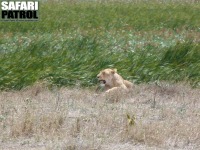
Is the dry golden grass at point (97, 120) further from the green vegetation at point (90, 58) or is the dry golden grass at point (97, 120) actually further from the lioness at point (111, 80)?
the green vegetation at point (90, 58)

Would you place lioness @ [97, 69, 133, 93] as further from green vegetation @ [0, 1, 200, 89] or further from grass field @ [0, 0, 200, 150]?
green vegetation @ [0, 1, 200, 89]

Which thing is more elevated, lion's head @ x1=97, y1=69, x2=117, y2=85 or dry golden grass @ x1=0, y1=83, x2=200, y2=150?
lion's head @ x1=97, y1=69, x2=117, y2=85

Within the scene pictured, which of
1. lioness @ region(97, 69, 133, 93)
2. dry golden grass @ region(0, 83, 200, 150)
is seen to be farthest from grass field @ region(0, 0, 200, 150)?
lioness @ region(97, 69, 133, 93)

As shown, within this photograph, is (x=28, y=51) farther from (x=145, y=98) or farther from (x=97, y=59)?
(x=145, y=98)

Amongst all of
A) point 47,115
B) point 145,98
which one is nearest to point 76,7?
point 145,98

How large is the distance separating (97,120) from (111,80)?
2.47 m

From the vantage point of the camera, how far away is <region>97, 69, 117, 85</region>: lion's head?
9094mm

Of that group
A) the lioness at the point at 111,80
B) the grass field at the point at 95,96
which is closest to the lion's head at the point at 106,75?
the lioness at the point at 111,80

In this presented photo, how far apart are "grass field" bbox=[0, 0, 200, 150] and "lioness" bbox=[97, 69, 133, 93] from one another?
0.81ft

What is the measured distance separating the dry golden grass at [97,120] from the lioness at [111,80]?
28cm

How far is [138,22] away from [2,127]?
465 inches

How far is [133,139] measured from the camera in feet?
20.0

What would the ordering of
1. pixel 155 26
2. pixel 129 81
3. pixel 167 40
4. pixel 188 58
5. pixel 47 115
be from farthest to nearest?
pixel 155 26 → pixel 167 40 → pixel 188 58 → pixel 129 81 → pixel 47 115

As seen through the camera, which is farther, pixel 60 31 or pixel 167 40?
pixel 60 31
